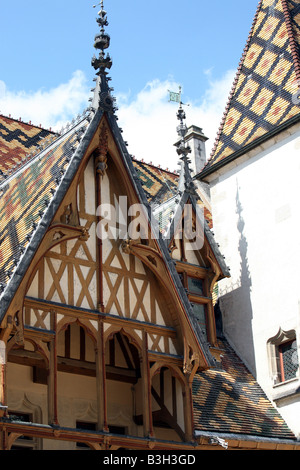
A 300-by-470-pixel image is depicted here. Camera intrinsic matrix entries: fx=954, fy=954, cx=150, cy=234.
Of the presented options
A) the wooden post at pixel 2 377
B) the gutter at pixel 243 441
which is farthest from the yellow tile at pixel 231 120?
the wooden post at pixel 2 377

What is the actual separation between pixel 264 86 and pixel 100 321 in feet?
27.3

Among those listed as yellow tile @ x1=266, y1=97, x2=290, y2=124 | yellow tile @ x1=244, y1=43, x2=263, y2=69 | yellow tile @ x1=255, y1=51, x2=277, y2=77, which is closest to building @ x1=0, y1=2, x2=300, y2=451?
yellow tile @ x1=266, y1=97, x2=290, y2=124

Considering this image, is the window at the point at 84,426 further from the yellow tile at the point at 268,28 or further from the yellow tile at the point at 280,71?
the yellow tile at the point at 268,28

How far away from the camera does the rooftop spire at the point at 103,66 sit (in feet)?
53.1

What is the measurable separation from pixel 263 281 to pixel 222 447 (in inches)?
160

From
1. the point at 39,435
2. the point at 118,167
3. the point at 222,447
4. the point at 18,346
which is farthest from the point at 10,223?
the point at 222,447

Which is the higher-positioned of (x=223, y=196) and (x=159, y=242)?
(x=223, y=196)

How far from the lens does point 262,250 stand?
19125 millimetres

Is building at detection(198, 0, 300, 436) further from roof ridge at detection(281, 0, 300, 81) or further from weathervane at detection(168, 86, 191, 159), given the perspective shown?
weathervane at detection(168, 86, 191, 159)

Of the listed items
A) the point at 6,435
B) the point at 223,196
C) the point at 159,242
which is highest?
the point at 223,196

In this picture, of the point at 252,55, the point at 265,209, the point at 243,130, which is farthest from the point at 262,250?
the point at 252,55

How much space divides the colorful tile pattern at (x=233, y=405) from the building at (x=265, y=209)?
25cm

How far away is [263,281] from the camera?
61.9ft

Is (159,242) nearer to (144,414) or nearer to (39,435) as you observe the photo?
(144,414)
